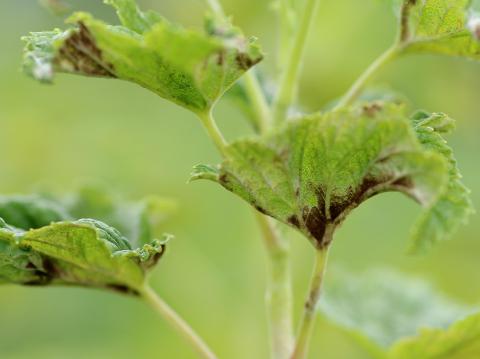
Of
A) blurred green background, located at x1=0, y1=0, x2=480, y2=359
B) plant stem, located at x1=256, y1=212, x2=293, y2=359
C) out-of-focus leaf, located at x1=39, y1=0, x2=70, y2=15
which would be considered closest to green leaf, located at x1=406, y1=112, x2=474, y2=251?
plant stem, located at x1=256, y1=212, x2=293, y2=359

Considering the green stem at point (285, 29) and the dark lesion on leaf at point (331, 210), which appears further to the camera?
the green stem at point (285, 29)

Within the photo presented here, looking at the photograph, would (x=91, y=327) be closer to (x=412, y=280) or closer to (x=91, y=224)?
(x=412, y=280)

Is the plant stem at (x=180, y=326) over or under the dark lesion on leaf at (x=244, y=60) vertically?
under

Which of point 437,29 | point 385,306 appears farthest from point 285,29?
point 385,306

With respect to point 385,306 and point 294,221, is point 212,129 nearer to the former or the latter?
point 294,221

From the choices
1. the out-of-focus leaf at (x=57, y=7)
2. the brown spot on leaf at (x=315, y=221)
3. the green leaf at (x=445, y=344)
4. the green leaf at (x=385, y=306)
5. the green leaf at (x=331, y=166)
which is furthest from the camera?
the green leaf at (x=385, y=306)

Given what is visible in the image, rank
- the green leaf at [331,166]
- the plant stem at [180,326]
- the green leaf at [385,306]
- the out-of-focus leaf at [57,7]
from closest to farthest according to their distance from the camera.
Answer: the green leaf at [331,166]
the plant stem at [180,326]
the out-of-focus leaf at [57,7]
the green leaf at [385,306]

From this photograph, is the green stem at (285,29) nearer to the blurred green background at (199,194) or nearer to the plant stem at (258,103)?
the plant stem at (258,103)

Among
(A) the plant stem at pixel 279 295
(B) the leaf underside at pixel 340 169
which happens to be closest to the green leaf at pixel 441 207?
(B) the leaf underside at pixel 340 169
